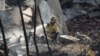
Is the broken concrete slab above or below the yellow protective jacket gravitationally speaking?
below

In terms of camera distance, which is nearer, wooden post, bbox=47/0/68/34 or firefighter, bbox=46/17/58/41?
firefighter, bbox=46/17/58/41

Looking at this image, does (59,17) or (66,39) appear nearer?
(66,39)

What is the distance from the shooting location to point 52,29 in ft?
17.7

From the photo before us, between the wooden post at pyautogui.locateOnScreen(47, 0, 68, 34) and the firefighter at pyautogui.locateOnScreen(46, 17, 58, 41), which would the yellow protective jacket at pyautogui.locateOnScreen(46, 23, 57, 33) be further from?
the wooden post at pyautogui.locateOnScreen(47, 0, 68, 34)

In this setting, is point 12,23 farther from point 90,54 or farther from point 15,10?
point 90,54

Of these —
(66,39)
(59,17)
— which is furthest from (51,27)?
(59,17)

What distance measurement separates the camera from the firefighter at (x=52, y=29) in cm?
531

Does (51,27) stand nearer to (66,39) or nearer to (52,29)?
(52,29)

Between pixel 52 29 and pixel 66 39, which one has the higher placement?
pixel 52 29

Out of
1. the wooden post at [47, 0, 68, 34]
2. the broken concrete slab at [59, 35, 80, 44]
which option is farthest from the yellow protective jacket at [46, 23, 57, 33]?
the wooden post at [47, 0, 68, 34]

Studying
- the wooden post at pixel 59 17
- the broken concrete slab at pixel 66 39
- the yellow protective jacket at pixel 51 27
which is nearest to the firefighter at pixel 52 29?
the yellow protective jacket at pixel 51 27

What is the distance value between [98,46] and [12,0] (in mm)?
3152

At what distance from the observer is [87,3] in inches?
287

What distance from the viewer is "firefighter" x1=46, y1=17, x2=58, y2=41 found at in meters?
5.31
